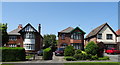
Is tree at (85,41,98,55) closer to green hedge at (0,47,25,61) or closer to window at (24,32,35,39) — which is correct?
green hedge at (0,47,25,61)

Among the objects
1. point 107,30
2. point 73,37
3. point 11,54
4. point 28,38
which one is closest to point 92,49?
point 11,54

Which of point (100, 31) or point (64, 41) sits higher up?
point (100, 31)

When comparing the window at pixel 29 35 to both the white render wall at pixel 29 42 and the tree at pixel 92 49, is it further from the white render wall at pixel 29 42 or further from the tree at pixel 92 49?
the tree at pixel 92 49

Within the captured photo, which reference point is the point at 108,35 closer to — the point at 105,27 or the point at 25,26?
the point at 105,27

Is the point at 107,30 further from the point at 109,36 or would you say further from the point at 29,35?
the point at 29,35

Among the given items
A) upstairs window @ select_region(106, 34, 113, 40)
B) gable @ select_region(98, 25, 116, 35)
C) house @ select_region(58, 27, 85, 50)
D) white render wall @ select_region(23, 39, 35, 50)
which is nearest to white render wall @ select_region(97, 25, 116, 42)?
gable @ select_region(98, 25, 116, 35)

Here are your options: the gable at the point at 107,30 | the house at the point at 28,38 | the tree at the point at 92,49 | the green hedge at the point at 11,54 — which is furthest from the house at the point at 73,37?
the green hedge at the point at 11,54

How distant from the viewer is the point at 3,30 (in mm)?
34656

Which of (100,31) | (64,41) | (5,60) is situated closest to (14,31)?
(64,41)

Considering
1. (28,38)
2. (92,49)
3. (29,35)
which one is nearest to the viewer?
(92,49)

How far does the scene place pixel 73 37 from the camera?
40156mm

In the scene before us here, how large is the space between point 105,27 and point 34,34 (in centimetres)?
2040

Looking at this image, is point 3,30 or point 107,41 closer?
point 3,30

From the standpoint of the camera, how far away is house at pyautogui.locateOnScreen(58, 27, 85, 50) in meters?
39.9
